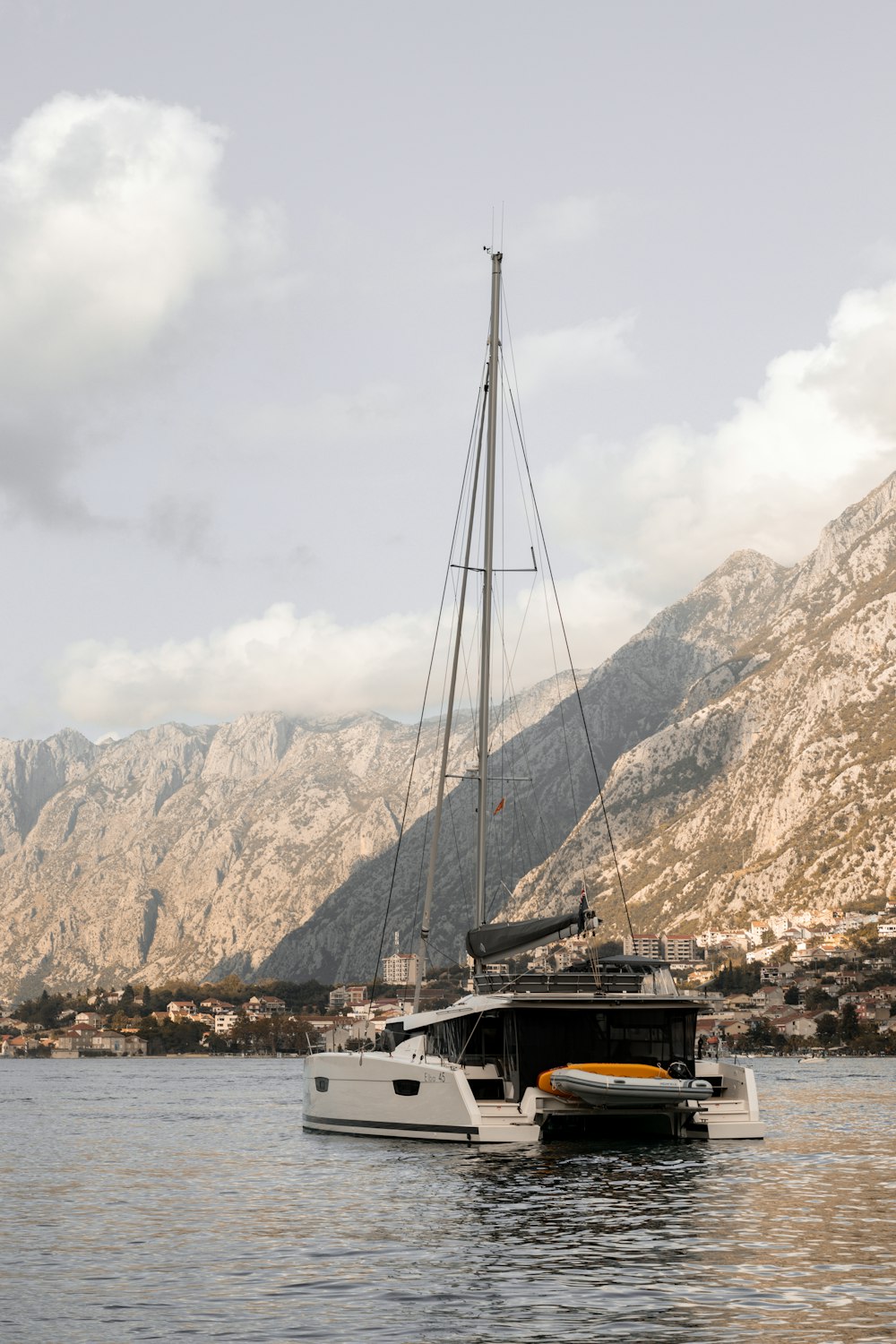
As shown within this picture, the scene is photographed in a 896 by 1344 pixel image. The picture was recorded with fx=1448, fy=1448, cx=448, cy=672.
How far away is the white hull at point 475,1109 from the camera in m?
37.0

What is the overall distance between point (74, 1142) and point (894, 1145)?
29.9 meters

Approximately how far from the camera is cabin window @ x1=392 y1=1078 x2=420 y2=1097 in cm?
3928

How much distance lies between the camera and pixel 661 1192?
98.5 ft

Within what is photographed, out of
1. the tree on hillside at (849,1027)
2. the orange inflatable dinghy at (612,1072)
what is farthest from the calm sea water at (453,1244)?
the tree on hillside at (849,1027)

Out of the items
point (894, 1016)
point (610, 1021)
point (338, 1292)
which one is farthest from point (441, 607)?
point (894, 1016)

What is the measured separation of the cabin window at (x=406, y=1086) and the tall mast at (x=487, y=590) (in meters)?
5.73

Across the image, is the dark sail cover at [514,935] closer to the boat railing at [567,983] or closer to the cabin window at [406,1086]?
the boat railing at [567,983]

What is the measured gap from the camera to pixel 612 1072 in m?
36.6

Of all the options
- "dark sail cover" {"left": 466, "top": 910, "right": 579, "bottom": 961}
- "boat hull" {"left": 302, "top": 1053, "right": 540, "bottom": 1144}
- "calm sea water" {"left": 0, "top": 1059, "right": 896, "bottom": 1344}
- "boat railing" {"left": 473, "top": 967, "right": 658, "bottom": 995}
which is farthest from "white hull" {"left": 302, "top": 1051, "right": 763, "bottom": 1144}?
"dark sail cover" {"left": 466, "top": 910, "right": 579, "bottom": 961}

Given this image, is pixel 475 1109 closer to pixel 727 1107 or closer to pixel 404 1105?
pixel 404 1105

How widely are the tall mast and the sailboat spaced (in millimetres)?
150

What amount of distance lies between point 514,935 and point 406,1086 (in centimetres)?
513

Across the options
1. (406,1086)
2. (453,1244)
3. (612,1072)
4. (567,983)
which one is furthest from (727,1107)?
(453,1244)

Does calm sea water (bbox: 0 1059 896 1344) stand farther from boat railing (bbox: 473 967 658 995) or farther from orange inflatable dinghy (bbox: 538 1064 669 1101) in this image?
boat railing (bbox: 473 967 658 995)
